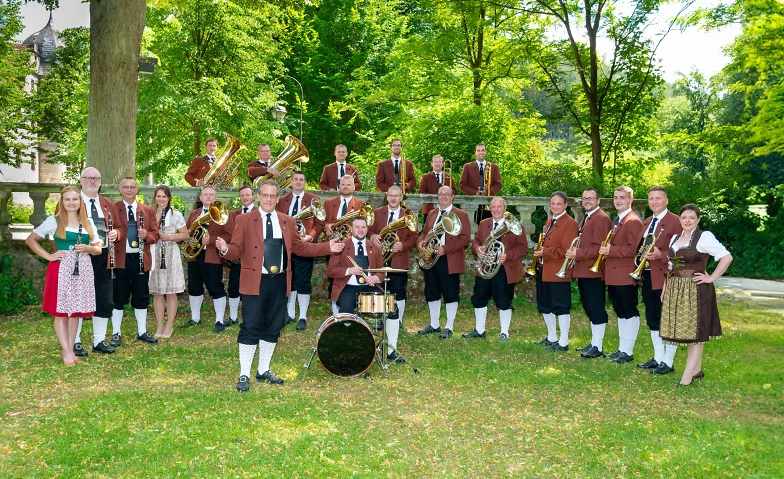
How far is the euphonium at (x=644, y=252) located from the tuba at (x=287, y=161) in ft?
16.9

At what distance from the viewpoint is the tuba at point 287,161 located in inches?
417

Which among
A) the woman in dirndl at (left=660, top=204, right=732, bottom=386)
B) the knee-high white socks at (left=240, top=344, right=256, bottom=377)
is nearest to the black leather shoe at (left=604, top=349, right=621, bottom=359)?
the woman in dirndl at (left=660, top=204, right=732, bottom=386)

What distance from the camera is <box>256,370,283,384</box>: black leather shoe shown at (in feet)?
24.7

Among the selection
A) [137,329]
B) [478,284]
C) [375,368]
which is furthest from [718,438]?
[137,329]

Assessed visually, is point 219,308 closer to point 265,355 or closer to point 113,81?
point 265,355

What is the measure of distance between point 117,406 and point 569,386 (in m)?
4.80

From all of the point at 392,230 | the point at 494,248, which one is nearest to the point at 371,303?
the point at 392,230

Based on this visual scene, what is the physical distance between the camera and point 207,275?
1016cm

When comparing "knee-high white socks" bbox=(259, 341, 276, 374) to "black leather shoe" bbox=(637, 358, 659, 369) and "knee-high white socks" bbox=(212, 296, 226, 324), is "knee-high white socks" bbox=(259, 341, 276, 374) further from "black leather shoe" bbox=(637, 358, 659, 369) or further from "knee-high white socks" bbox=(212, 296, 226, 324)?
"black leather shoe" bbox=(637, 358, 659, 369)

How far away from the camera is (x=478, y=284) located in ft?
33.5

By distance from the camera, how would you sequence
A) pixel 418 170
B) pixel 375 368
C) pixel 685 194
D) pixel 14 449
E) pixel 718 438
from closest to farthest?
pixel 14 449 → pixel 718 438 → pixel 375 368 → pixel 418 170 → pixel 685 194

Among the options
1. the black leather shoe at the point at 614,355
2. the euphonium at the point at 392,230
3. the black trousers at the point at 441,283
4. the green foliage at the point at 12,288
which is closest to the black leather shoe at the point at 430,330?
the black trousers at the point at 441,283

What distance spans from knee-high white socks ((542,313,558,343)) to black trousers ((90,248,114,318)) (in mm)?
5947

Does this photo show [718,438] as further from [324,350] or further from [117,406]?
[117,406]
